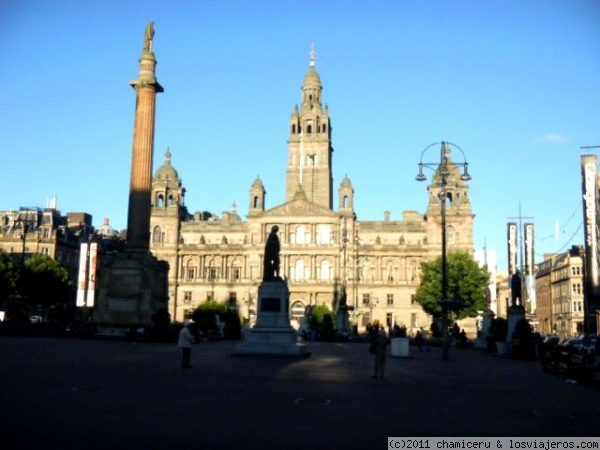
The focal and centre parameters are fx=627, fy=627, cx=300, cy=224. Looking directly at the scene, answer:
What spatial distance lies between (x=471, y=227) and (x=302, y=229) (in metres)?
26.0

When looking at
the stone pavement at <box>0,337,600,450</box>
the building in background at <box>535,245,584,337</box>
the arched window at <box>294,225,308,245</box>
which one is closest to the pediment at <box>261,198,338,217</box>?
the arched window at <box>294,225,308,245</box>

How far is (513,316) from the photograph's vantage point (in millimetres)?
35844

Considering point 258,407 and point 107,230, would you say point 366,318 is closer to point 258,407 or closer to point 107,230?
point 107,230

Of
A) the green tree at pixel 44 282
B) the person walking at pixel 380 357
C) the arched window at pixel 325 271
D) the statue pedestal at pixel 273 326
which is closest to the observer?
the person walking at pixel 380 357

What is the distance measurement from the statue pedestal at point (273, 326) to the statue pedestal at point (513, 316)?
46.8 feet

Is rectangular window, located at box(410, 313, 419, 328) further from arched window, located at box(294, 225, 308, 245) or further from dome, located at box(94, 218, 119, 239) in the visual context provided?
dome, located at box(94, 218, 119, 239)

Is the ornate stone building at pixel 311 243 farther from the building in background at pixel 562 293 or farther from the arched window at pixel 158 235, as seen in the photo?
the building in background at pixel 562 293

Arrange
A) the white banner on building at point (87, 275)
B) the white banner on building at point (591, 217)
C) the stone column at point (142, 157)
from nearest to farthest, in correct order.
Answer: the stone column at point (142, 157), the white banner on building at point (591, 217), the white banner on building at point (87, 275)

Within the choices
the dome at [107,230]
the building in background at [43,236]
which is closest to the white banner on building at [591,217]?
the building in background at [43,236]

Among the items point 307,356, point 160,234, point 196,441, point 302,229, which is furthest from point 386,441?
point 160,234

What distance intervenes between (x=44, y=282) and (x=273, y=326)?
51288mm

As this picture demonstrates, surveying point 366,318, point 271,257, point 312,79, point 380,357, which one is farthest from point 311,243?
point 380,357

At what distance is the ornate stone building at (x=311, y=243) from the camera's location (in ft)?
319

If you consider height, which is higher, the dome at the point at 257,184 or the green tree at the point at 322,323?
the dome at the point at 257,184
